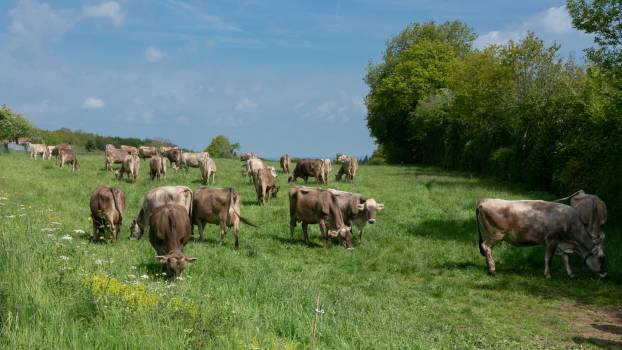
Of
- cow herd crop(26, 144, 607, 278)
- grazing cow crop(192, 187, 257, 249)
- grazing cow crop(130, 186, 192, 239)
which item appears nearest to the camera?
cow herd crop(26, 144, 607, 278)

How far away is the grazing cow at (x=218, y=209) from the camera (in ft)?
52.8

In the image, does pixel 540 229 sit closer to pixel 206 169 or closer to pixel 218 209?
pixel 218 209

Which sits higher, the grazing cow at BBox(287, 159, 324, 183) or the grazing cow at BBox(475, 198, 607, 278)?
the grazing cow at BBox(287, 159, 324, 183)

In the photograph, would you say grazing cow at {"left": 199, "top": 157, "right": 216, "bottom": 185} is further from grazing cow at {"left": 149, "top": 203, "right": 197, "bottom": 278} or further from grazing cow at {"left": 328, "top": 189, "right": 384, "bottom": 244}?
grazing cow at {"left": 149, "top": 203, "right": 197, "bottom": 278}

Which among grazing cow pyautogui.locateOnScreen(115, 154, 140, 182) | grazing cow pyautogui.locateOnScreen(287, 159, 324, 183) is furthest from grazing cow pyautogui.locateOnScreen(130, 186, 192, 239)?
grazing cow pyautogui.locateOnScreen(287, 159, 324, 183)

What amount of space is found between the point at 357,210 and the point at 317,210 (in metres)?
1.40

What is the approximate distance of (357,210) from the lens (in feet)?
58.4

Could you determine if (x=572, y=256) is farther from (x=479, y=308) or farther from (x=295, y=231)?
(x=295, y=231)

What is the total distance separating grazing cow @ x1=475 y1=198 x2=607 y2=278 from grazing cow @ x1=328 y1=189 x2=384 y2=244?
3.69 meters

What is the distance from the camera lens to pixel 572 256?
15844 millimetres

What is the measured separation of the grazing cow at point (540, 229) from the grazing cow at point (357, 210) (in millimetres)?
3694

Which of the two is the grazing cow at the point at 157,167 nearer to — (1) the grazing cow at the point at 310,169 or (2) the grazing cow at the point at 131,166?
(2) the grazing cow at the point at 131,166

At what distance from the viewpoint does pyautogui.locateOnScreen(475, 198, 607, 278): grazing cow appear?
14.3 meters

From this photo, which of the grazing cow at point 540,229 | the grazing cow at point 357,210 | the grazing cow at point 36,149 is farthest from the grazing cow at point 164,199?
the grazing cow at point 36,149
